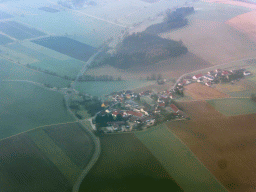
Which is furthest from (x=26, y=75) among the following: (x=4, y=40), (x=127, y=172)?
(x=127, y=172)

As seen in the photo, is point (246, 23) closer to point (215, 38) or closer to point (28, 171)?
point (215, 38)

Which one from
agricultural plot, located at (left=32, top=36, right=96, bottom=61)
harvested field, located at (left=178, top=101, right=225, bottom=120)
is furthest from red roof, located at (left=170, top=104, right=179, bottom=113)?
agricultural plot, located at (left=32, top=36, right=96, bottom=61)

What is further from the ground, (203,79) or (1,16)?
(1,16)

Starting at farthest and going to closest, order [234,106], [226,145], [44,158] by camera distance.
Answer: [234,106]
[226,145]
[44,158]

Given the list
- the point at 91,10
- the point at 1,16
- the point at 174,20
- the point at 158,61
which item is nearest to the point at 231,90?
the point at 158,61

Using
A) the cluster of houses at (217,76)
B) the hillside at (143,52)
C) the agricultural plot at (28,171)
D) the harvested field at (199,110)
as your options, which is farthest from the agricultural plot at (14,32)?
the harvested field at (199,110)

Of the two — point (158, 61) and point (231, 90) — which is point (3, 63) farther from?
point (231, 90)

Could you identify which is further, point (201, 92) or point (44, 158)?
point (201, 92)
